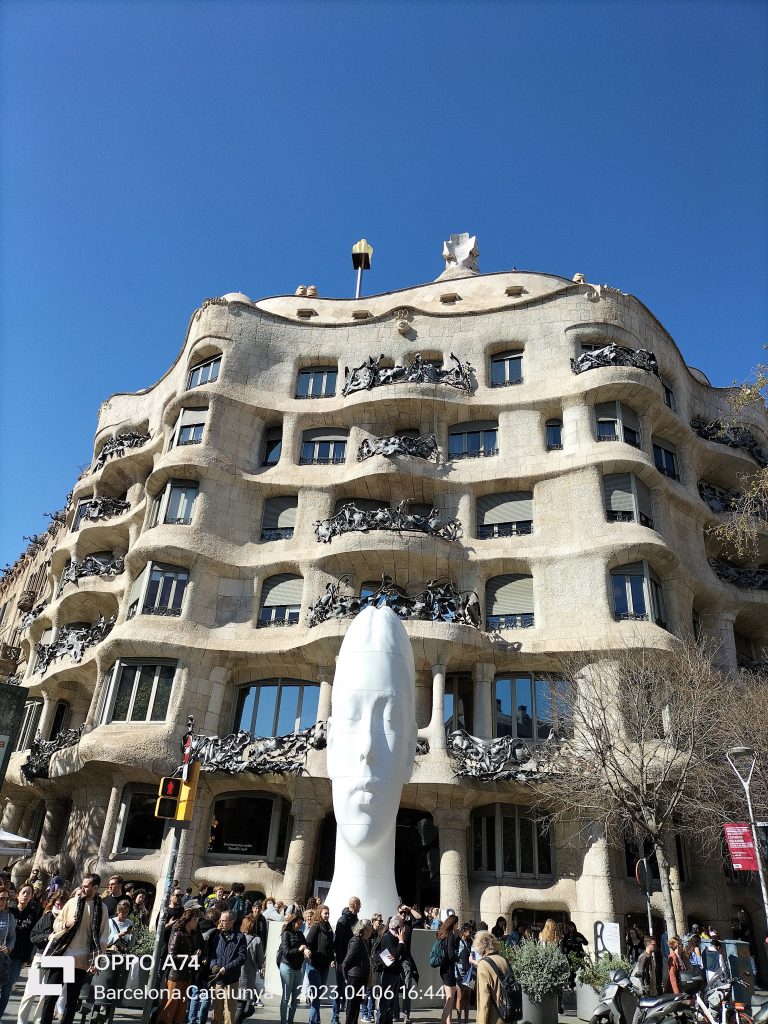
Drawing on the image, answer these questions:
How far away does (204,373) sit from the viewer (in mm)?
32438

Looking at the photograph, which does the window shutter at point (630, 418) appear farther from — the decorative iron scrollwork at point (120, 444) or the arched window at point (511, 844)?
the decorative iron scrollwork at point (120, 444)

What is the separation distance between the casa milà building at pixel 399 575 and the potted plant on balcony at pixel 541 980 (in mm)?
8650

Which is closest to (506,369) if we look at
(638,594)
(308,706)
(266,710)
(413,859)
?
(638,594)

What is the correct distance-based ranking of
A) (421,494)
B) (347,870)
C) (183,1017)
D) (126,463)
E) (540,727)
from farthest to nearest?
(126,463) → (421,494) → (540,727) → (347,870) → (183,1017)

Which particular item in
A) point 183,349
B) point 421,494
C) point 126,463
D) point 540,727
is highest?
point 183,349

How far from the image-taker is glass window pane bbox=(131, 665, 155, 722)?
2538cm

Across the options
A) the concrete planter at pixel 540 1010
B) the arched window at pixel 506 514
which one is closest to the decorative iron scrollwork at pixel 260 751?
the arched window at pixel 506 514

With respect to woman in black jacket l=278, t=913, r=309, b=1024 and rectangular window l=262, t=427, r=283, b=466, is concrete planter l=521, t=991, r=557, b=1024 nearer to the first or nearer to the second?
woman in black jacket l=278, t=913, r=309, b=1024

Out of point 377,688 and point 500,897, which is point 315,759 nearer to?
point 500,897

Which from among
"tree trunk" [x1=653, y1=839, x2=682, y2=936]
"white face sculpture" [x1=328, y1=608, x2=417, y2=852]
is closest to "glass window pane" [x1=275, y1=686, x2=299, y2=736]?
"white face sculpture" [x1=328, y1=608, x2=417, y2=852]

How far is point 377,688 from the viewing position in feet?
52.1

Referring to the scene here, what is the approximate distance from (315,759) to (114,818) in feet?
22.2

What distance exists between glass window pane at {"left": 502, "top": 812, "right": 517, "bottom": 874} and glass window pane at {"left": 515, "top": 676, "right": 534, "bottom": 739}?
2514 mm

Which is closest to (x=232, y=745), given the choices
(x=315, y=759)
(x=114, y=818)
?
(x=315, y=759)
